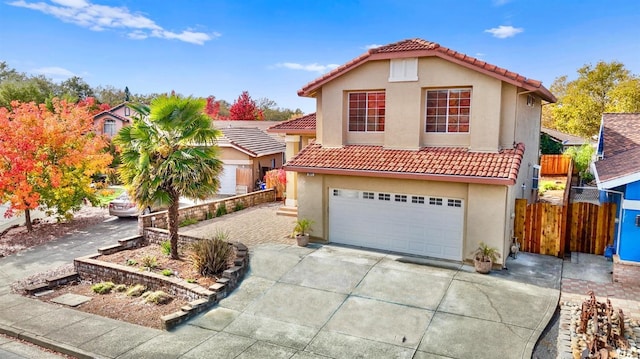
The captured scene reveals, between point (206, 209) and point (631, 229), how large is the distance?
16.4 metres

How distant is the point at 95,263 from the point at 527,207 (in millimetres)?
14372

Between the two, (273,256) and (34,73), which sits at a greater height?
(34,73)

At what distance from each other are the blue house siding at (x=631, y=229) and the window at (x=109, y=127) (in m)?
43.6

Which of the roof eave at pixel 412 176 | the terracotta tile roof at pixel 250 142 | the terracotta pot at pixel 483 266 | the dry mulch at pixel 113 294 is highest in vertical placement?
the terracotta tile roof at pixel 250 142

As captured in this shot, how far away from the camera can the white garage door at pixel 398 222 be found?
13953 millimetres

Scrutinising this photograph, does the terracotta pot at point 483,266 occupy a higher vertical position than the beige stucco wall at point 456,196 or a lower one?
lower

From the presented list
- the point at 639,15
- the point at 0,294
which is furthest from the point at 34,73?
the point at 639,15

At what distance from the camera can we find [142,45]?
43.6 m

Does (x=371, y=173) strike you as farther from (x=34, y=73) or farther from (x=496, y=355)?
(x=34, y=73)

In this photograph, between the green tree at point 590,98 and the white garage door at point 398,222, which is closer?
the white garage door at point 398,222

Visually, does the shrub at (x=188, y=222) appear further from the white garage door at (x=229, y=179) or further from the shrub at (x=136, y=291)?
the white garage door at (x=229, y=179)

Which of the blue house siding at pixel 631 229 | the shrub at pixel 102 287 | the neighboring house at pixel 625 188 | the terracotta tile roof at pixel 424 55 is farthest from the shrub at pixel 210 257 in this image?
the blue house siding at pixel 631 229

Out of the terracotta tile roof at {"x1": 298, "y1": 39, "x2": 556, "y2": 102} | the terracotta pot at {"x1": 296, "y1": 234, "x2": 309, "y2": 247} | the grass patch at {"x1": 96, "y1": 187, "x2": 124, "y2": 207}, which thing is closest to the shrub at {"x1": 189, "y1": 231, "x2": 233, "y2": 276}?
the terracotta pot at {"x1": 296, "y1": 234, "x2": 309, "y2": 247}

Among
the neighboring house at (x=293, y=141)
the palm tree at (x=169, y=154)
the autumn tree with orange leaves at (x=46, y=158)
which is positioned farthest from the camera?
the neighboring house at (x=293, y=141)
